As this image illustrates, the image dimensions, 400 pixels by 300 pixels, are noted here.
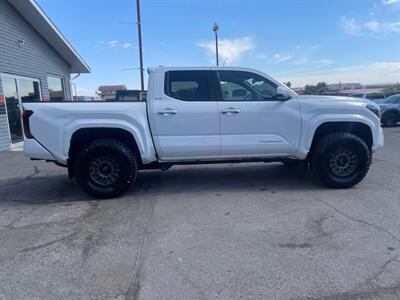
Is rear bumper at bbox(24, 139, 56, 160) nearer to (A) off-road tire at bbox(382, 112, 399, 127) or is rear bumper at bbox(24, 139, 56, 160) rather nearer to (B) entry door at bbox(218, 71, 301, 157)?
(B) entry door at bbox(218, 71, 301, 157)

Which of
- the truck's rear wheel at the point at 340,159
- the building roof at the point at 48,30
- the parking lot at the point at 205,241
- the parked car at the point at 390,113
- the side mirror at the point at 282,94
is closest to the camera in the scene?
the parking lot at the point at 205,241

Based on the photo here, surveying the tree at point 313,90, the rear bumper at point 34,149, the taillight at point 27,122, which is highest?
the tree at point 313,90

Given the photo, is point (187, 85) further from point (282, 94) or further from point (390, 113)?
point (390, 113)

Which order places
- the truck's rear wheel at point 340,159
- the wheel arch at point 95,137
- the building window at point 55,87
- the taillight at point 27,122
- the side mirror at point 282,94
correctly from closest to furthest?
the taillight at point 27,122
the wheel arch at point 95,137
the side mirror at point 282,94
the truck's rear wheel at point 340,159
the building window at point 55,87

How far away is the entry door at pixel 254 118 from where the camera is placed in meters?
5.31

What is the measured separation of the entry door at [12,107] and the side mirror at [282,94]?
9.13m

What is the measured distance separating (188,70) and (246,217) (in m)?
2.51

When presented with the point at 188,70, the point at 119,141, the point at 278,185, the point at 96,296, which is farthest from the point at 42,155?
the point at 278,185

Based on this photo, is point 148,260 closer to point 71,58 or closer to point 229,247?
point 229,247

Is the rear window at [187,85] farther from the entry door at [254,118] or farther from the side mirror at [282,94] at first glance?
the side mirror at [282,94]

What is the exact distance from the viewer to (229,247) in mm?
3527

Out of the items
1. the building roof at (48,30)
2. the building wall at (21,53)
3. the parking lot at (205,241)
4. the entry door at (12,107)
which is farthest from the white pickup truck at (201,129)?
the building roof at (48,30)

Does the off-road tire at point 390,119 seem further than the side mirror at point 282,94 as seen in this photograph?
Yes

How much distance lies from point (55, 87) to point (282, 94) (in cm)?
1307
